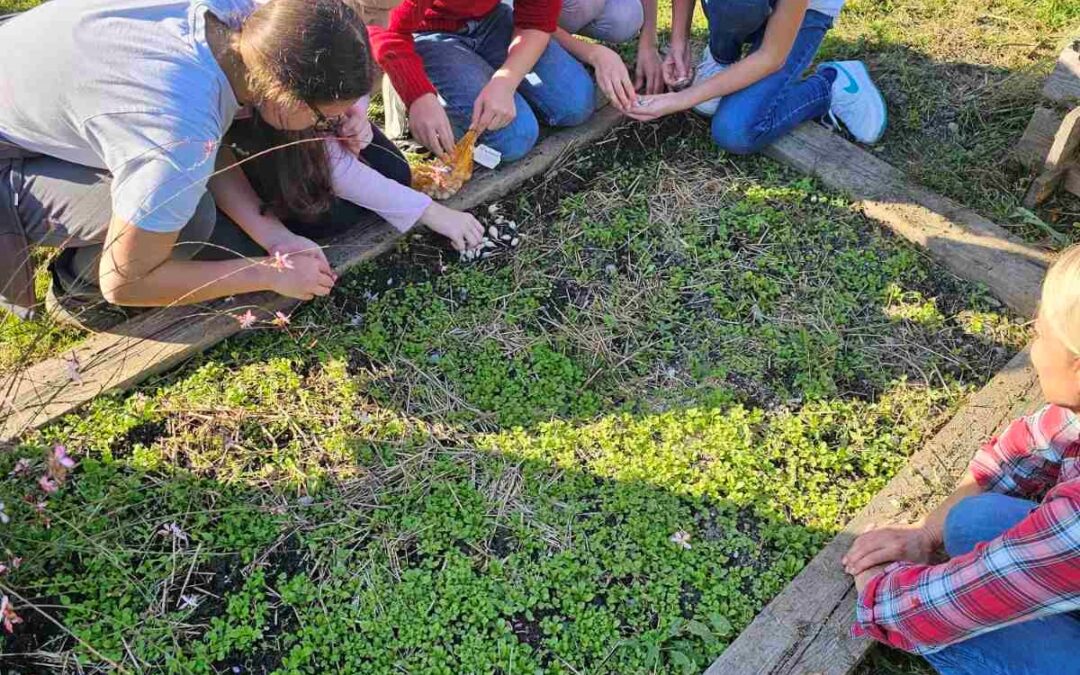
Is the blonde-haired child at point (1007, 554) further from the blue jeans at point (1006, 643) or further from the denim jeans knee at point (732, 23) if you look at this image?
the denim jeans knee at point (732, 23)

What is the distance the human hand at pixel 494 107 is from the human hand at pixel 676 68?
0.71 metres

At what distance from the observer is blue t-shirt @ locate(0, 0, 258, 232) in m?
2.01

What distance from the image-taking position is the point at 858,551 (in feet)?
6.91

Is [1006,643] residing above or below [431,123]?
below

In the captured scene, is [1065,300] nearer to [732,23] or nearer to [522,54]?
[732,23]

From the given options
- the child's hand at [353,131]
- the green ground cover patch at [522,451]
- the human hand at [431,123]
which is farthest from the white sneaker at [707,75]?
the child's hand at [353,131]

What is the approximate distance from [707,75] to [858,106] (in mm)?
605

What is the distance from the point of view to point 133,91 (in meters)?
2.02

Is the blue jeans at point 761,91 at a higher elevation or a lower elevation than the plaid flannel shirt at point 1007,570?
higher

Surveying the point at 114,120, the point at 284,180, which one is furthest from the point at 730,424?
the point at 114,120

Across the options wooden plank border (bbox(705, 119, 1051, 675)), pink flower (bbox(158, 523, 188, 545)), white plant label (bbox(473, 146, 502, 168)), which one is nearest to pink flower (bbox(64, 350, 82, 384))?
pink flower (bbox(158, 523, 188, 545))

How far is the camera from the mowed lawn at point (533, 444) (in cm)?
207

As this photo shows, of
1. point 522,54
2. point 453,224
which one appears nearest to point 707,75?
point 522,54

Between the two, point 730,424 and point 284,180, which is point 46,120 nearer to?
point 284,180
